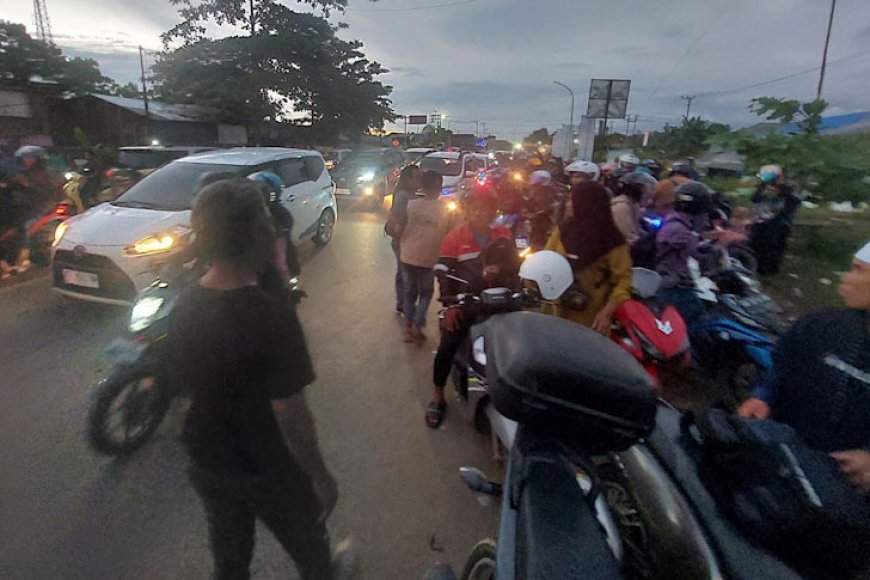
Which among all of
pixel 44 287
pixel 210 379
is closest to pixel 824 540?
pixel 210 379

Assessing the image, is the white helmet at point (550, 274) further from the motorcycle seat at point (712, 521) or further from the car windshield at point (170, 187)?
the car windshield at point (170, 187)

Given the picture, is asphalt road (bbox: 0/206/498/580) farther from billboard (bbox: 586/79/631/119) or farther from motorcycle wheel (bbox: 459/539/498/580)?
billboard (bbox: 586/79/631/119)

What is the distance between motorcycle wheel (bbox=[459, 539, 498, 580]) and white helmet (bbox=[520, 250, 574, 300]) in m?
1.26

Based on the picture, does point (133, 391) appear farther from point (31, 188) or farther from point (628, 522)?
point (31, 188)

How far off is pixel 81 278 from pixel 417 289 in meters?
3.49

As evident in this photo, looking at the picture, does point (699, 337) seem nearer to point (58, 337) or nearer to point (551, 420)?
point (551, 420)

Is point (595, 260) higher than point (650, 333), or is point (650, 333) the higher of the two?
point (595, 260)

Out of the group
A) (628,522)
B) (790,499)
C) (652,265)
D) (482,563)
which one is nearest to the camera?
(790,499)

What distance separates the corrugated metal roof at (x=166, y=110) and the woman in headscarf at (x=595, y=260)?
2851 cm

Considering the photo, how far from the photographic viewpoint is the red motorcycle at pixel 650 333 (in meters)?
3.24

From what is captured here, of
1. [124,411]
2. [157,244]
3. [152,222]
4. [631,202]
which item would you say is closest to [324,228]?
[152,222]

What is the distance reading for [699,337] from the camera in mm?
4051

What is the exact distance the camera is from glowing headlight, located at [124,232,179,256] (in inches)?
201

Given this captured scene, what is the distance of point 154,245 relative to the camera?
5.24 meters
